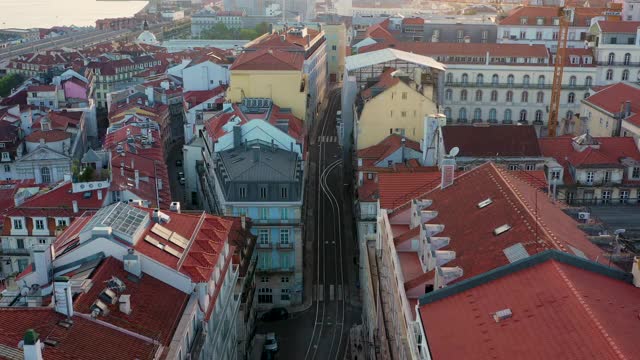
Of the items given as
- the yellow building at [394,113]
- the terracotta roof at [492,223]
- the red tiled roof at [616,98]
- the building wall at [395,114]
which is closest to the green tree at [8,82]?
the yellow building at [394,113]

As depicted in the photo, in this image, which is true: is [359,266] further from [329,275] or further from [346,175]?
[346,175]

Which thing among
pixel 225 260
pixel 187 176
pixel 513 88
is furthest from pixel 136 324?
pixel 513 88

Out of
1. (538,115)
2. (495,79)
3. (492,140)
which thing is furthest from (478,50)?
(492,140)

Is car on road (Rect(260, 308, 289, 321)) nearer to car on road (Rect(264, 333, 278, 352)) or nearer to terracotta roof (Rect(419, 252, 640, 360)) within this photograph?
car on road (Rect(264, 333, 278, 352))

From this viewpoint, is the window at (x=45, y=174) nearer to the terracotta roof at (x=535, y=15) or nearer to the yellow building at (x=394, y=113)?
the yellow building at (x=394, y=113)

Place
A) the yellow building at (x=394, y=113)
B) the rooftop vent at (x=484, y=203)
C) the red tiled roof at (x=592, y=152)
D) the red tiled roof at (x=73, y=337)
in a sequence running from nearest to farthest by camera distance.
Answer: the red tiled roof at (x=73, y=337) → the rooftop vent at (x=484, y=203) → the red tiled roof at (x=592, y=152) → the yellow building at (x=394, y=113)

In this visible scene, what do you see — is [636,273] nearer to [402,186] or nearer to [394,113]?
[402,186]

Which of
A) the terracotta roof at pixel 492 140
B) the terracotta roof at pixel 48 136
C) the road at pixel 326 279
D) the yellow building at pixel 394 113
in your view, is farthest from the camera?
the terracotta roof at pixel 48 136
